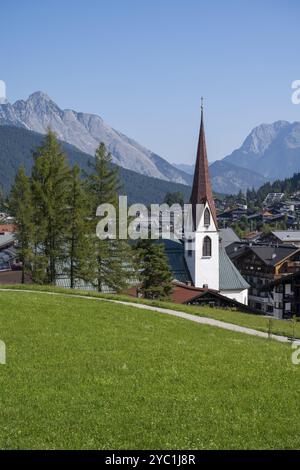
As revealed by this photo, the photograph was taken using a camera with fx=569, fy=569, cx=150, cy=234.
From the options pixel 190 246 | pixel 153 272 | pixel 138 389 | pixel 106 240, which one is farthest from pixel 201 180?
pixel 138 389

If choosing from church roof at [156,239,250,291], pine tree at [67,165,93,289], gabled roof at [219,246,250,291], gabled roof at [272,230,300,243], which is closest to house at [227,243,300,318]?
gabled roof at [219,246,250,291]

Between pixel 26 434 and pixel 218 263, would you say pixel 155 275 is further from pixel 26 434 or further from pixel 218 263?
pixel 26 434

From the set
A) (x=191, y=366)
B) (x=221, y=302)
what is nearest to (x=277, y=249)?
(x=221, y=302)

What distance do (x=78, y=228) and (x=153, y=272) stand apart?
8.92m

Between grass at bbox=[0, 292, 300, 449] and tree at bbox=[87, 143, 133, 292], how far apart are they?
738 inches

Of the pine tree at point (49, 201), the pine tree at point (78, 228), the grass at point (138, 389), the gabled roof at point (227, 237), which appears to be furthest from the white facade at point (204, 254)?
the gabled roof at point (227, 237)

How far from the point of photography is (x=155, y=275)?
4488 centimetres

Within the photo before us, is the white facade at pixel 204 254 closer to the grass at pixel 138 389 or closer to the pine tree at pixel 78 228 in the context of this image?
the pine tree at pixel 78 228

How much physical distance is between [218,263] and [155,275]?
18.6m

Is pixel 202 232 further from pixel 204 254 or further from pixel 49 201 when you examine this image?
pixel 49 201

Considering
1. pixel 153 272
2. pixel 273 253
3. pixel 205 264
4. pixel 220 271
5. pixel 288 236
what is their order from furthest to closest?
pixel 288 236
pixel 273 253
pixel 220 271
pixel 205 264
pixel 153 272

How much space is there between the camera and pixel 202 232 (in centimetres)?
6062

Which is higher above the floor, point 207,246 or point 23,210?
point 23,210
